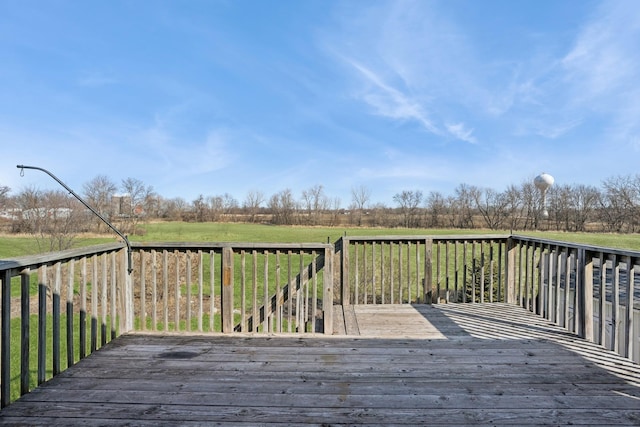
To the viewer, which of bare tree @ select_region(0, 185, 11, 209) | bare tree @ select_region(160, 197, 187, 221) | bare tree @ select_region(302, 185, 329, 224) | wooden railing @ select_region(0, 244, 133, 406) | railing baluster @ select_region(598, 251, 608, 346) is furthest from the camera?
bare tree @ select_region(302, 185, 329, 224)

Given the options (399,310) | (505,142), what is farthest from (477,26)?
(505,142)

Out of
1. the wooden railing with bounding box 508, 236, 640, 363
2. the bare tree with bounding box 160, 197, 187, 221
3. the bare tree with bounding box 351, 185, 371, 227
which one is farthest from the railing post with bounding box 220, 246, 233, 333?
the bare tree with bounding box 351, 185, 371, 227

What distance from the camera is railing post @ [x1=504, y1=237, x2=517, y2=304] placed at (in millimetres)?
4166

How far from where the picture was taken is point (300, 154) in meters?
21.8

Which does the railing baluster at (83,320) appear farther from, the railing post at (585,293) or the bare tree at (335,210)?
the bare tree at (335,210)

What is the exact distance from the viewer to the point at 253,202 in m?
37.8

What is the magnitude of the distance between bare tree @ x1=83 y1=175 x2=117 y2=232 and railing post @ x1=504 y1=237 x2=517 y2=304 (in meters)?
13.4

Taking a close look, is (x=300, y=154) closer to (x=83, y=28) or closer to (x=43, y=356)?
(x=83, y=28)

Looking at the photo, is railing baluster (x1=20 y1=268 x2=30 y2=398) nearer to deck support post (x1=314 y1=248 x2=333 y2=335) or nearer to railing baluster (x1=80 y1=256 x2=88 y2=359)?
railing baluster (x1=80 y1=256 x2=88 y2=359)

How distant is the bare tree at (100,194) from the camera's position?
13.0 meters

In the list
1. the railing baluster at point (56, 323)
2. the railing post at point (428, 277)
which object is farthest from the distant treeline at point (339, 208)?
the railing post at point (428, 277)

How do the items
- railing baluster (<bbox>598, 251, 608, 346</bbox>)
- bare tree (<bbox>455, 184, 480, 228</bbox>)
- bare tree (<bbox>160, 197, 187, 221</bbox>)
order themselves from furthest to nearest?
→ bare tree (<bbox>455, 184, 480, 228</bbox>), bare tree (<bbox>160, 197, 187, 221</bbox>), railing baluster (<bbox>598, 251, 608, 346</bbox>)

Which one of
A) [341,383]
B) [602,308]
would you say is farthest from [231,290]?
[602,308]

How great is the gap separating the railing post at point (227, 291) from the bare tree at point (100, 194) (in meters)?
12.0
